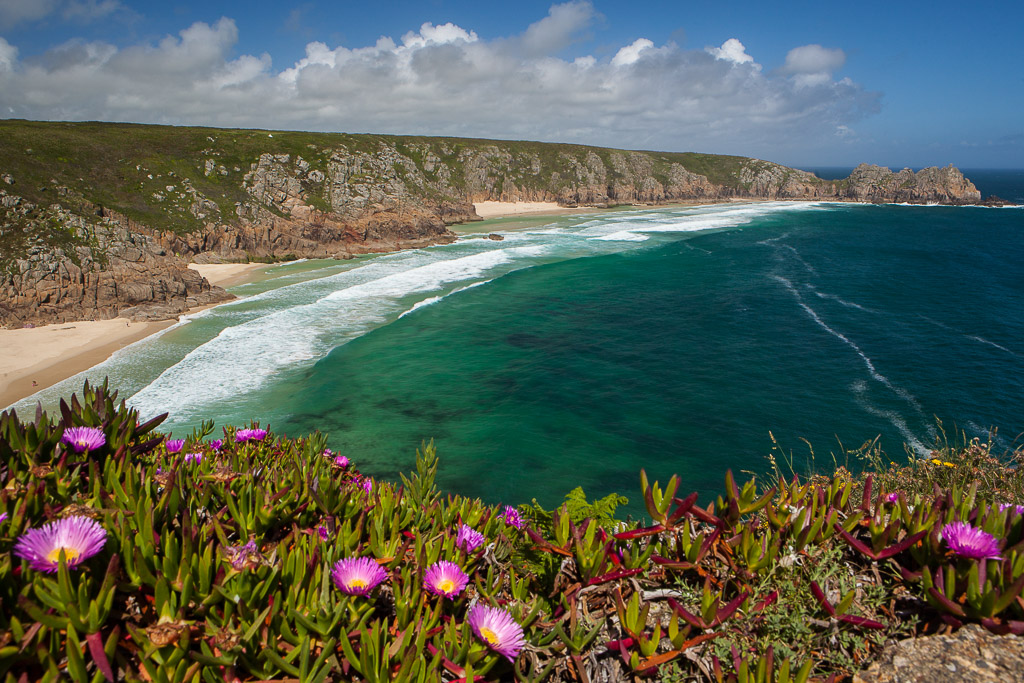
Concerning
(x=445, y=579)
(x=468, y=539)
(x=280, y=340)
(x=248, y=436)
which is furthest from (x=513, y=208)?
(x=445, y=579)

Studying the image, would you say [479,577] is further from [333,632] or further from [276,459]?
[276,459]

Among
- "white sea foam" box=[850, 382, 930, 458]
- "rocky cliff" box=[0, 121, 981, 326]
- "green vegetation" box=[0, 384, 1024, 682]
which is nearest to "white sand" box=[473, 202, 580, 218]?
"rocky cliff" box=[0, 121, 981, 326]

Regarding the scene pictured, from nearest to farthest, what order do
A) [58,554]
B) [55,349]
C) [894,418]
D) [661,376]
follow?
[58,554], [894,418], [661,376], [55,349]

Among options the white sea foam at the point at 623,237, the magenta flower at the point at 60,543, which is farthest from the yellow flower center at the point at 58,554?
the white sea foam at the point at 623,237

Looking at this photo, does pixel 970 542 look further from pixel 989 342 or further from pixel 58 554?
pixel 989 342

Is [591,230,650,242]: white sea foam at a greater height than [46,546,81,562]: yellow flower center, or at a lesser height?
greater

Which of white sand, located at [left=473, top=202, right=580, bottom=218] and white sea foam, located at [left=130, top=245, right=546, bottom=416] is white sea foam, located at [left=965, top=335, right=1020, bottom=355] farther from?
white sand, located at [left=473, top=202, right=580, bottom=218]
